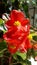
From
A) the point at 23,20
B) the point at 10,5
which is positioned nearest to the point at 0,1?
the point at 10,5

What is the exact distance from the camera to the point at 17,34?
502 mm

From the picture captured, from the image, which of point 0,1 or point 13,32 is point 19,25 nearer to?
point 13,32

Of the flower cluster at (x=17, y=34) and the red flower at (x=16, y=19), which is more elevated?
the red flower at (x=16, y=19)

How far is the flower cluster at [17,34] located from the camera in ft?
1.65

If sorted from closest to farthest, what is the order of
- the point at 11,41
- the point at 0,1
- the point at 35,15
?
the point at 11,41
the point at 0,1
the point at 35,15

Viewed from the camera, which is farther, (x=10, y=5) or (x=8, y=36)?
(x=10, y=5)

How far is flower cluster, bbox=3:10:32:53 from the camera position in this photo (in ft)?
1.65

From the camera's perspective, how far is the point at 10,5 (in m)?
1.39

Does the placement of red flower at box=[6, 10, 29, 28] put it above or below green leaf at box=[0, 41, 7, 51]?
above

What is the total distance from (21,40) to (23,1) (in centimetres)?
93

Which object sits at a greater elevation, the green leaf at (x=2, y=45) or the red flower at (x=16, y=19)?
the red flower at (x=16, y=19)

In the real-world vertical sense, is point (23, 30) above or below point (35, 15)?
below

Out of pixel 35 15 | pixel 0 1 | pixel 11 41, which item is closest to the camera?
Answer: pixel 11 41

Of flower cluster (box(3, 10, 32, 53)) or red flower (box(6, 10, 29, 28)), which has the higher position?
red flower (box(6, 10, 29, 28))
